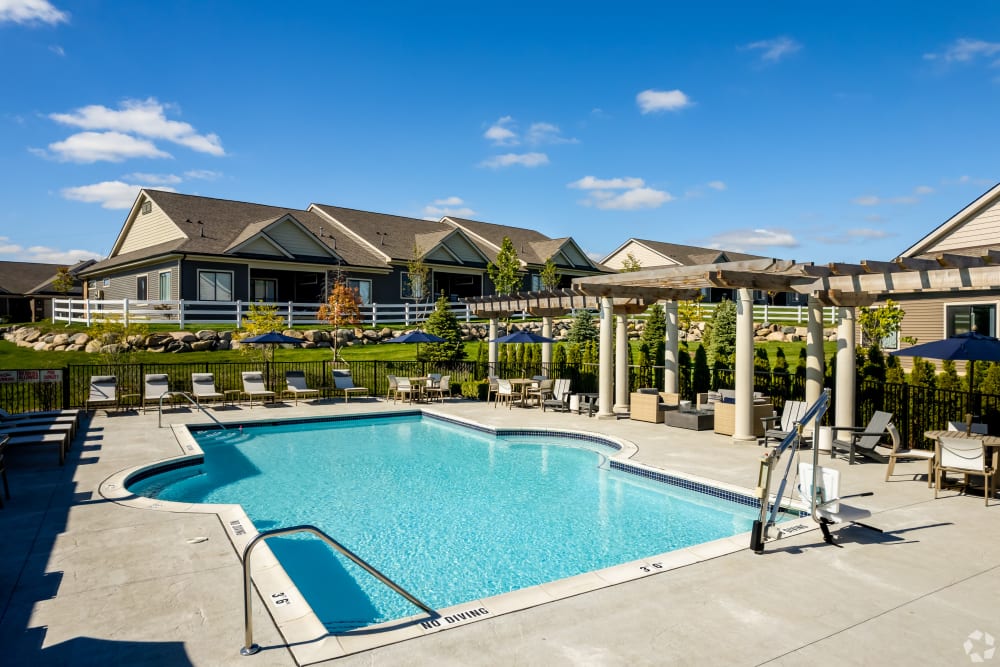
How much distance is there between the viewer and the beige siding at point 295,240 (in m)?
29.8

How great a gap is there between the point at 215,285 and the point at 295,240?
4.45 meters

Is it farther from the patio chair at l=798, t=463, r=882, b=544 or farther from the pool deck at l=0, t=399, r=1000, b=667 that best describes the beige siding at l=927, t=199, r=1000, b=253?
the patio chair at l=798, t=463, r=882, b=544

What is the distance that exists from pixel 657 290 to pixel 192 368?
15.6 metres

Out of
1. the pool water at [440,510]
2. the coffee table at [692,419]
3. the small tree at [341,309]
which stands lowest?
the pool water at [440,510]

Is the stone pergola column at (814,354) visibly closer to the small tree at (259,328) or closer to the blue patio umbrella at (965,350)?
the blue patio umbrella at (965,350)

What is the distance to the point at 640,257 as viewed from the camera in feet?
162

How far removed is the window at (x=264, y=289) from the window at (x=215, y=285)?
2.03 m

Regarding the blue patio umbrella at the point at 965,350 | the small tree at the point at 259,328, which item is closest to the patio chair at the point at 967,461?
the blue patio umbrella at the point at 965,350

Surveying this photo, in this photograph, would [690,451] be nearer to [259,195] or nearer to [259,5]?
[259,5]

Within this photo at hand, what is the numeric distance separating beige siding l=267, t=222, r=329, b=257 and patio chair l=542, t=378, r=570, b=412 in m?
17.6

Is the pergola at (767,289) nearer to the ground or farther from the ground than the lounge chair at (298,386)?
farther from the ground

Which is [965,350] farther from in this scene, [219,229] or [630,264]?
[630,264]

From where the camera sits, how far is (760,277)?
1223cm

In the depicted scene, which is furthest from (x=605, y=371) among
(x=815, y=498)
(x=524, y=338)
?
(x=815, y=498)
